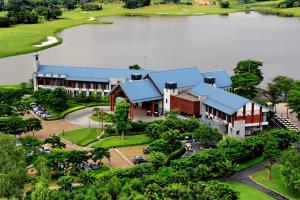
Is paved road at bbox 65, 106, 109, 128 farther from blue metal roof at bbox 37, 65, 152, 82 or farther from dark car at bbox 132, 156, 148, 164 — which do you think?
dark car at bbox 132, 156, 148, 164

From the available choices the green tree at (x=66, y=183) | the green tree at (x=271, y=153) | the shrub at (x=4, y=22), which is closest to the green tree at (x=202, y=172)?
the green tree at (x=271, y=153)

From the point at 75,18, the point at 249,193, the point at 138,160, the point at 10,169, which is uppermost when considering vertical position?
the point at 75,18

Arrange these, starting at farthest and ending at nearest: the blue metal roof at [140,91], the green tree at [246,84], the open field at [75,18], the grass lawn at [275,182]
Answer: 1. the open field at [75,18]
2. the green tree at [246,84]
3. the blue metal roof at [140,91]
4. the grass lawn at [275,182]

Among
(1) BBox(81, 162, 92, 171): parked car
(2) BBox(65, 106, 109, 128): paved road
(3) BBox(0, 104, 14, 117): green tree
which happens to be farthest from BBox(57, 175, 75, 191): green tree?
(3) BBox(0, 104, 14, 117): green tree

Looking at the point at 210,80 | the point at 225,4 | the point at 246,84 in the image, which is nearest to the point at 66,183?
the point at 210,80

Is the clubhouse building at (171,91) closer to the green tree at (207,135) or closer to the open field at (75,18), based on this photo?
the green tree at (207,135)

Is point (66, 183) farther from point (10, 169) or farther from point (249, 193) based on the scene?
point (249, 193)

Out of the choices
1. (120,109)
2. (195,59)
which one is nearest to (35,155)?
(120,109)
